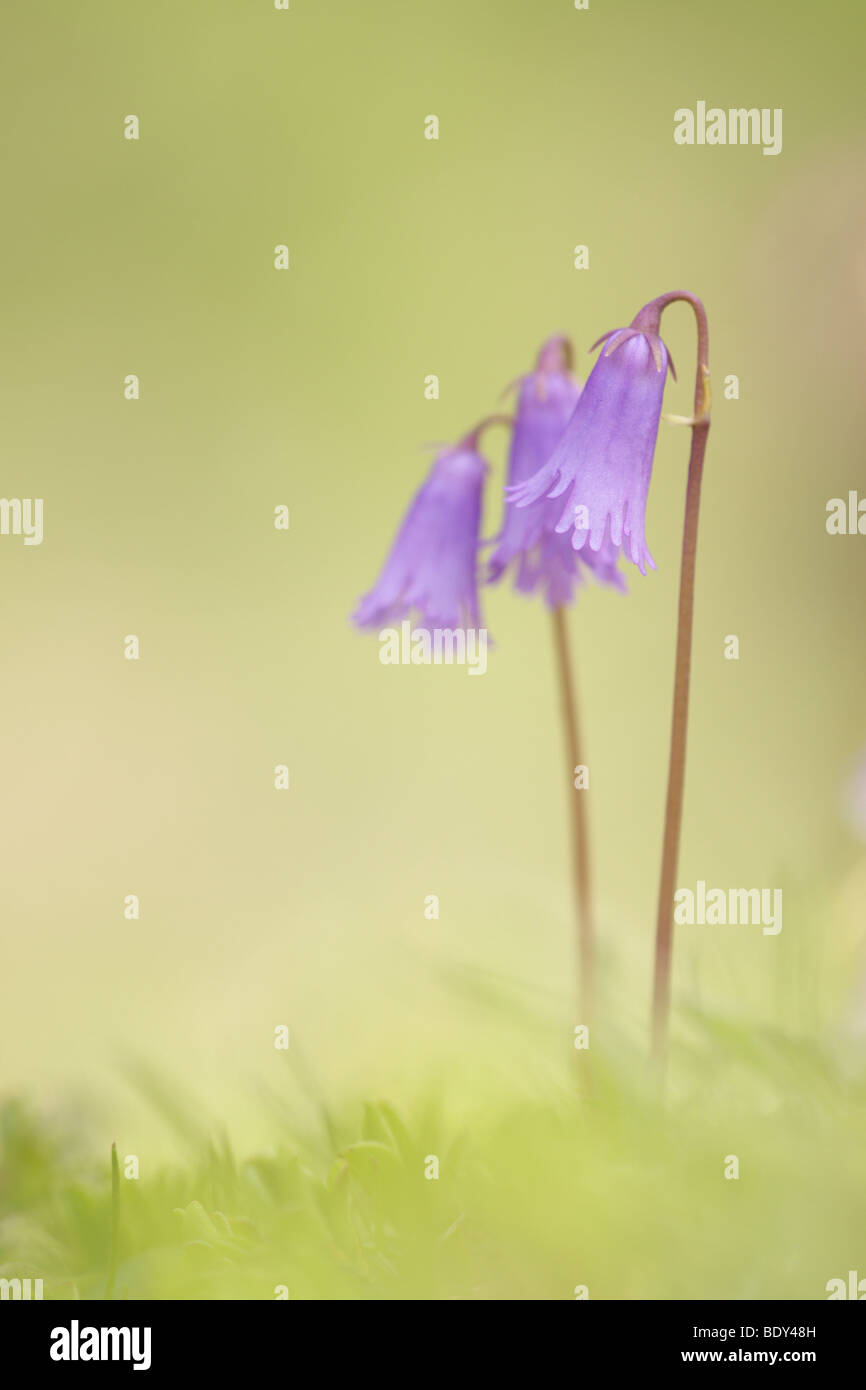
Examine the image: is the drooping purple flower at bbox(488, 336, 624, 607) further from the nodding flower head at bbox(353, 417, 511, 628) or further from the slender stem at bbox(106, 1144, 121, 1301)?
the slender stem at bbox(106, 1144, 121, 1301)

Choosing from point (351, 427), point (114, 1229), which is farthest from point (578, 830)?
point (351, 427)

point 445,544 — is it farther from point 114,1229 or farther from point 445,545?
point 114,1229

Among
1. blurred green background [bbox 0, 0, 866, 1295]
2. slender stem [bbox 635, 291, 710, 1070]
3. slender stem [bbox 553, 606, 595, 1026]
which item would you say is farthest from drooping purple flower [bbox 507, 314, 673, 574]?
blurred green background [bbox 0, 0, 866, 1295]

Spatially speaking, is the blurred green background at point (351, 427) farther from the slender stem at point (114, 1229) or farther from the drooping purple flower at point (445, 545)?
the slender stem at point (114, 1229)

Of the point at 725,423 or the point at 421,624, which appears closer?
the point at 421,624

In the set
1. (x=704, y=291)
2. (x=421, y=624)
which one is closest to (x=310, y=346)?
(x=704, y=291)

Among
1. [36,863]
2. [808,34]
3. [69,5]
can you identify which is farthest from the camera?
[69,5]

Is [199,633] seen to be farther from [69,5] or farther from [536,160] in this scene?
[69,5]
